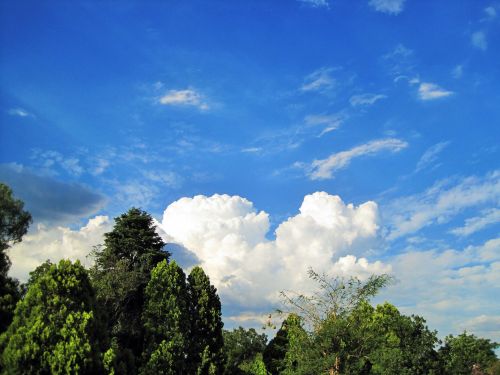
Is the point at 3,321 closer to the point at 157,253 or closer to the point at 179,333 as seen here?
the point at 179,333

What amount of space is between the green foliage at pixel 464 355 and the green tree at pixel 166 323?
29.9 meters

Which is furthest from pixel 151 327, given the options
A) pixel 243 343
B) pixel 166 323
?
pixel 243 343

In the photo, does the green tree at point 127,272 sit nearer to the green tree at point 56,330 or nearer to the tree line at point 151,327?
the tree line at point 151,327

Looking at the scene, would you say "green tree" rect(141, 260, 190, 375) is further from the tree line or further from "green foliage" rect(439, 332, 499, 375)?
"green foliage" rect(439, 332, 499, 375)

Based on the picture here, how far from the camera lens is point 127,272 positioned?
39.8 meters

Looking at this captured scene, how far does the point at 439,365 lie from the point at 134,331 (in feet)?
92.9

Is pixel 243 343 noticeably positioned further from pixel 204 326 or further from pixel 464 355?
pixel 204 326

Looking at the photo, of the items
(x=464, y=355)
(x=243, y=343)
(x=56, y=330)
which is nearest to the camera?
(x=56, y=330)

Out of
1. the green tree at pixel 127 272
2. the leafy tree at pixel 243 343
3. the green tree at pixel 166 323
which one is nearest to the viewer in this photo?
the green tree at pixel 166 323

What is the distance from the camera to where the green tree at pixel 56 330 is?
22125 millimetres

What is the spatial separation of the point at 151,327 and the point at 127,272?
22.3 feet

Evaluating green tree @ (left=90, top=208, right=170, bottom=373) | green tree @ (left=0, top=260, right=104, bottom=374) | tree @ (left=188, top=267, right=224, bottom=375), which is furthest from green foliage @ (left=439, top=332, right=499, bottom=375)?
green tree @ (left=0, top=260, right=104, bottom=374)

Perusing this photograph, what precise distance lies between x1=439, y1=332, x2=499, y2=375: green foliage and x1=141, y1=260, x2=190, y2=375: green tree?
2987 centimetres

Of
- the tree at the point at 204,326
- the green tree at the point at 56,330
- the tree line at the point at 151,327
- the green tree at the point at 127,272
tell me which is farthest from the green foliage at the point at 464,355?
the green tree at the point at 56,330
